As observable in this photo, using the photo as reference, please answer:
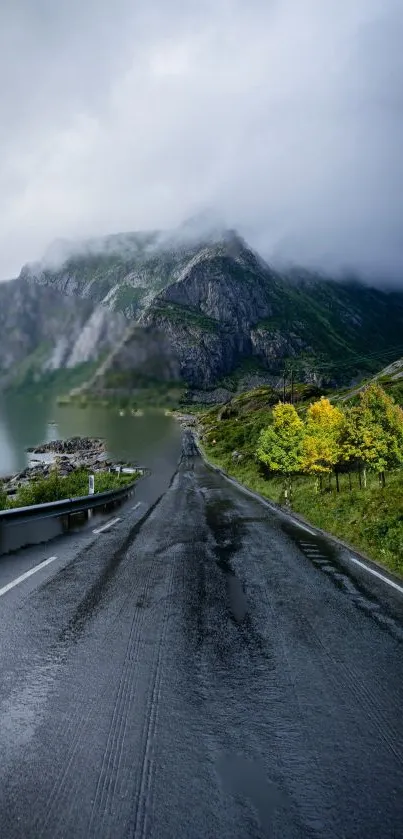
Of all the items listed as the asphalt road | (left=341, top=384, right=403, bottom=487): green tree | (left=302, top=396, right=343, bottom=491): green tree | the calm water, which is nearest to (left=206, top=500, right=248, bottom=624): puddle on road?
the asphalt road

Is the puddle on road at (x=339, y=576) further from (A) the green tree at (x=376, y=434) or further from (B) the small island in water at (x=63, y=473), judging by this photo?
(A) the green tree at (x=376, y=434)

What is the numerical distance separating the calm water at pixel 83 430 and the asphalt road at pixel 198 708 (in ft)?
184

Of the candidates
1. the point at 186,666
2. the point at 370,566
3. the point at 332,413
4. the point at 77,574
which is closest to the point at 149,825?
the point at 186,666

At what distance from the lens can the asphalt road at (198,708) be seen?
296cm

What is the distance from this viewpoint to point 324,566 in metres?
10.3

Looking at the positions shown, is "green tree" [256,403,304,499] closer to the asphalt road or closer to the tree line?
the tree line

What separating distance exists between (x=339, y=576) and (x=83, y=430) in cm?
12976

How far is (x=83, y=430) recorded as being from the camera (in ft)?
439

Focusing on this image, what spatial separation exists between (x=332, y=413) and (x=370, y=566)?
25835 mm

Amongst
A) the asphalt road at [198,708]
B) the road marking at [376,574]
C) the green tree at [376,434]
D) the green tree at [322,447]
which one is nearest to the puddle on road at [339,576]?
the asphalt road at [198,708]

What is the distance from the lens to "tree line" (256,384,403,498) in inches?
1083

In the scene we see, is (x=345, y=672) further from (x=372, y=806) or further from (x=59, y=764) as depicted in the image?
(x=59, y=764)

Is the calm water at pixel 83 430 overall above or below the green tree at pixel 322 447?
above

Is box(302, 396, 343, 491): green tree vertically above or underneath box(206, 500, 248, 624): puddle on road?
above
